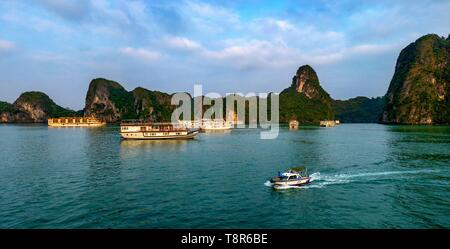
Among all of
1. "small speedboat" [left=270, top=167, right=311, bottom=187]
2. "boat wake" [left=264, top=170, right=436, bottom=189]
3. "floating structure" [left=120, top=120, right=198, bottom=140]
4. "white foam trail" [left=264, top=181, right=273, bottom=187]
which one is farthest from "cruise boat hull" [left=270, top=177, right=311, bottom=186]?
"floating structure" [left=120, top=120, right=198, bottom=140]

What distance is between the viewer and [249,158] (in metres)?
75.6

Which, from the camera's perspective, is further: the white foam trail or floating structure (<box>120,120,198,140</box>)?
floating structure (<box>120,120,198,140</box>)

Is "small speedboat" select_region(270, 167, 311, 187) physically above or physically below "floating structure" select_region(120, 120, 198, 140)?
below

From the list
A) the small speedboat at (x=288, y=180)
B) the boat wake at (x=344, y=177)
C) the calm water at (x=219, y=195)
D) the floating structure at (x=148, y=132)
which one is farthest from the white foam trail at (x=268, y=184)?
the floating structure at (x=148, y=132)

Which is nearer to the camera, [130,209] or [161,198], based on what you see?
[130,209]

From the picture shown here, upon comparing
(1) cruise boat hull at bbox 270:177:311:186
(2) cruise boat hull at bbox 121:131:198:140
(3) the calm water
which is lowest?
(3) the calm water

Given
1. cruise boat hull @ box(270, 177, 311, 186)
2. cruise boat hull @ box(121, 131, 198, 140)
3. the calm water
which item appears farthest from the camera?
cruise boat hull @ box(121, 131, 198, 140)

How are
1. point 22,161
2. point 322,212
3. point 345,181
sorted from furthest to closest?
point 22,161 < point 345,181 < point 322,212

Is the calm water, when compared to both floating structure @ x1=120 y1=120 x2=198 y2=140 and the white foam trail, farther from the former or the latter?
floating structure @ x1=120 y1=120 x2=198 y2=140

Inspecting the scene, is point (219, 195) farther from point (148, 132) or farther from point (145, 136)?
point (145, 136)

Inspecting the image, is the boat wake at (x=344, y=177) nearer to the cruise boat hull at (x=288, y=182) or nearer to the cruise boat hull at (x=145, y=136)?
the cruise boat hull at (x=288, y=182)
